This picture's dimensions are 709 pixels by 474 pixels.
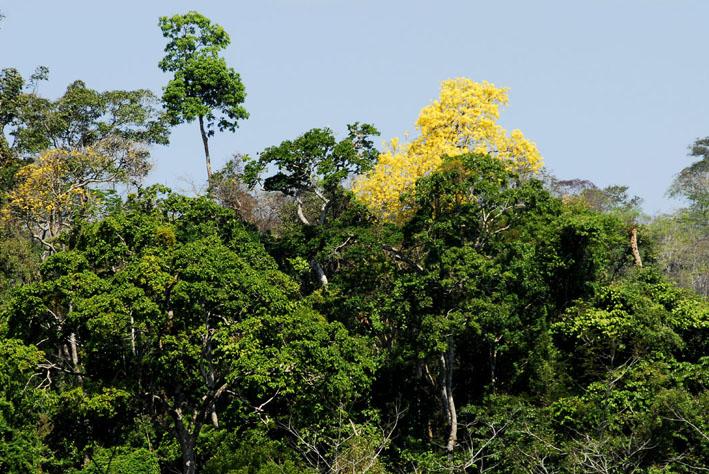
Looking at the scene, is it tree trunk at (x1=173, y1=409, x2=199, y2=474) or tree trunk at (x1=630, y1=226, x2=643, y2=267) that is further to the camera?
tree trunk at (x1=630, y1=226, x2=643, y2=267)

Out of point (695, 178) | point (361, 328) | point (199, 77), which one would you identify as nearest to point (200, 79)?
point (199, 77)

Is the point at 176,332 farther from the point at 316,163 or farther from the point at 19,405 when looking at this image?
the point at 316,163

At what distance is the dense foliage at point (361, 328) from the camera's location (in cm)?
2253

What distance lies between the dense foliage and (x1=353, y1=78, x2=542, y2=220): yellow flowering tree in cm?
7

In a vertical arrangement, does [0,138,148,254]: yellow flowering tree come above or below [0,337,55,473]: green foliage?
above

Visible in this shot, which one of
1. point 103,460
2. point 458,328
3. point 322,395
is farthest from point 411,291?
point 103,460

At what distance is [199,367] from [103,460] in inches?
124

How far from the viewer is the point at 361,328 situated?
1118 inches

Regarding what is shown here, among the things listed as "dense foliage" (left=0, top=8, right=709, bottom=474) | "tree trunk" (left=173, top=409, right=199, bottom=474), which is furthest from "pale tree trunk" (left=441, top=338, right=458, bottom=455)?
"tree trunk" (left=173, top=409, right=199, bottom=474)

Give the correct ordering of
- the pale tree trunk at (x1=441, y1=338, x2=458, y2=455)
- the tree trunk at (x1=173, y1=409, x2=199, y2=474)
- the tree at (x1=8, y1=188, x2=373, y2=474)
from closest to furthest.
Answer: the tree at (x1=8, y1=188, x2=373, y2=474)
the tree trunk at (x1=173, y1=409, x2=199, y2=474)
the pale tree trunk at (x1=441, y1=338, x2=458, y2=455)

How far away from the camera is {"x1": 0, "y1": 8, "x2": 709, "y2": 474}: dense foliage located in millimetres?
22531

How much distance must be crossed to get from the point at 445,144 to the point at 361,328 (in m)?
6.39

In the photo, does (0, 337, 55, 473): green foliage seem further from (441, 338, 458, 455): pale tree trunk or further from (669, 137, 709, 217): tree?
(669, 137, 709, 217): tree

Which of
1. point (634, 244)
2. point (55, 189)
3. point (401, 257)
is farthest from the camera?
point (55, 189)
